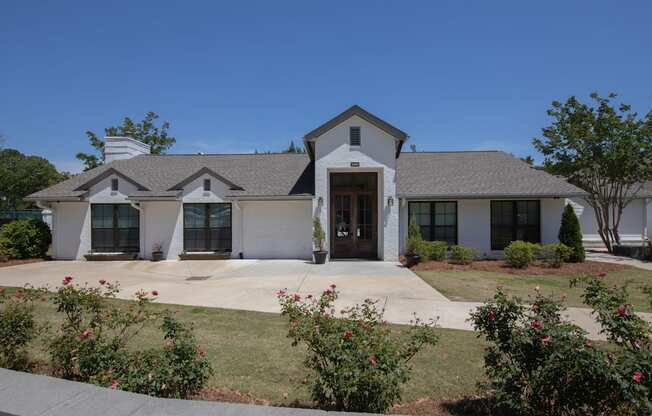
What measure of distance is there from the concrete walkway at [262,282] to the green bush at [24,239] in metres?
1.72

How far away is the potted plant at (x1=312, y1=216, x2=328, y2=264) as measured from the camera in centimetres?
1584

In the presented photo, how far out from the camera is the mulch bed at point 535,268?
534 inches

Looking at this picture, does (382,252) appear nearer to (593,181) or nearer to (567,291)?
(567,291)

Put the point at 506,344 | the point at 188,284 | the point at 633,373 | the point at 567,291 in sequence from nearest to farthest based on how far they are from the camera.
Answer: the point at 633,373, the point at 506,344, the point at 567,291, the point at 188,284

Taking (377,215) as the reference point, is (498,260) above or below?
below

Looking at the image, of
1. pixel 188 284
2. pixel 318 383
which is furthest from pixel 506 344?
pixel 188 284

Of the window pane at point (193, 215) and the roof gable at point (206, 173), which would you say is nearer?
the roof gable at point (206, 173)

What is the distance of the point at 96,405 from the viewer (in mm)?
2740

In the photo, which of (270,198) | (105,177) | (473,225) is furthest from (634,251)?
(105,177)

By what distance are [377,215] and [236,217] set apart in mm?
6572

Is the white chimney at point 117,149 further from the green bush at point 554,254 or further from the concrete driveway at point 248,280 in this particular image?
the green bush at point 554,254

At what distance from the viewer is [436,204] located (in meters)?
17.6

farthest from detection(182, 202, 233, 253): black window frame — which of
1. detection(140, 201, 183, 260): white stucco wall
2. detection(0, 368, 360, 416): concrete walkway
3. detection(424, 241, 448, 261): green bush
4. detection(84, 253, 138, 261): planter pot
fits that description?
detection(0, 368, 360, 416): concrete walkway

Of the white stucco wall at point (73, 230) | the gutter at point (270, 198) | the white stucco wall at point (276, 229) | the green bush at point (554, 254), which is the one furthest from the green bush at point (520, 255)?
the white stucco wall at point (73, 230)
